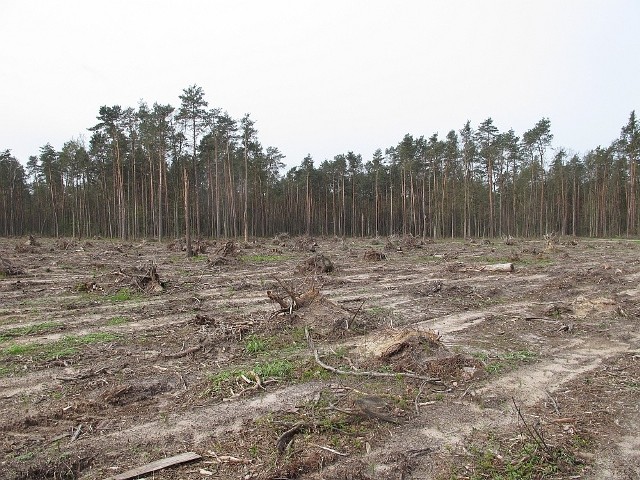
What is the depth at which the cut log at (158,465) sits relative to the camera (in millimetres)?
3494

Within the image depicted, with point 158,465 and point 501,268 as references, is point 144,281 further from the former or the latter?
point 501,268

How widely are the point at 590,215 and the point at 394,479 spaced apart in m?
64.7

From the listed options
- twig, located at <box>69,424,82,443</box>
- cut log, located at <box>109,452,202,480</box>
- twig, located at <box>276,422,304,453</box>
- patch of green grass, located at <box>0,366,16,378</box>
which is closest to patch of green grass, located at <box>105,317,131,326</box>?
patch of green grass, located at <box>0,366,16,378</box>

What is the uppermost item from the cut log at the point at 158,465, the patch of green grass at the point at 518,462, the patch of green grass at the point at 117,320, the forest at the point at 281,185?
the forest at the point at 281,185

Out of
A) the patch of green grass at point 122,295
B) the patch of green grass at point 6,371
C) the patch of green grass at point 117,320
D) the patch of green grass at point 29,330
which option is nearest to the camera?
the patch of green grass at point 6,371

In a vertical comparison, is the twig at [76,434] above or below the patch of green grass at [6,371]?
below

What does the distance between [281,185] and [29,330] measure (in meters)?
67.1

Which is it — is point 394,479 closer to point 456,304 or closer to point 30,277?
point 456,304

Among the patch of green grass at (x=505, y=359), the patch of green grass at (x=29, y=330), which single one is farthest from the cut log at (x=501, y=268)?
the patch of green grass at (x=29, y=330)

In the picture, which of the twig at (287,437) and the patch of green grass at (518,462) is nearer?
the patch of green grass at (518,462)

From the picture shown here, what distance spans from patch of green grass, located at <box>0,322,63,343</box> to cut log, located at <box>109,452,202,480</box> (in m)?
5.77

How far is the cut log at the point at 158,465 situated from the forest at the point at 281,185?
37.3m

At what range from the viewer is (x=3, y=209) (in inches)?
2286

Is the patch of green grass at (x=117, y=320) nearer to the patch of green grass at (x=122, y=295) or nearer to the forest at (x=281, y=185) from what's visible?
the patch of green grass at (x=122, y=295)
